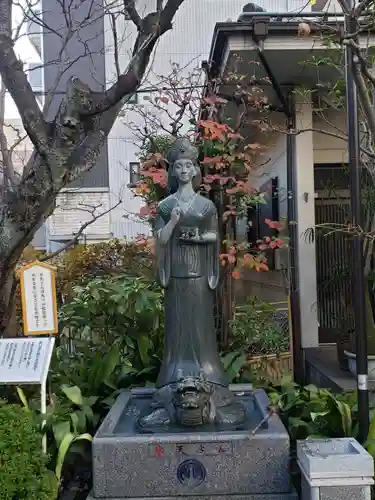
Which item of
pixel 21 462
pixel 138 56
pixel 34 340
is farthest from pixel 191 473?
pixel 138 56

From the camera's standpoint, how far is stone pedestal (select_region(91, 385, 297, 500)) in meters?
3.91

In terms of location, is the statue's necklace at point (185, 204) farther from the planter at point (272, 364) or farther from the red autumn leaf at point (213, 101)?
the planter at point (272, 364)

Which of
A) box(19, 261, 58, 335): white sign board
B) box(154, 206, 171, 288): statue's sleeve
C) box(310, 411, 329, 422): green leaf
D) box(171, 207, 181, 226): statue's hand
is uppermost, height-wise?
box(171, 207, 181, 226): statue's hand

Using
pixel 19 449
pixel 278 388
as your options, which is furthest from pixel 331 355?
pixel 19 449

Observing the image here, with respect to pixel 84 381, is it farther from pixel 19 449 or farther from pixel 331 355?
pixel 331 355

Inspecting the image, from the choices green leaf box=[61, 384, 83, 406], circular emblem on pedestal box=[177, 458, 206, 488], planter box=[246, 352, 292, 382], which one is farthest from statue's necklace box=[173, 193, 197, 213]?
planter box=[246, 352, 292, 382]

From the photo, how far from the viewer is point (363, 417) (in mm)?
4348

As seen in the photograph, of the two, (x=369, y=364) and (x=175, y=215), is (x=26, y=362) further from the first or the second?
(x=369, y=364)

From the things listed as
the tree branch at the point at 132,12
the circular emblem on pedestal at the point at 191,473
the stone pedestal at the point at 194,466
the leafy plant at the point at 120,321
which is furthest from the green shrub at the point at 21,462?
the tree branch at the point at 132,12

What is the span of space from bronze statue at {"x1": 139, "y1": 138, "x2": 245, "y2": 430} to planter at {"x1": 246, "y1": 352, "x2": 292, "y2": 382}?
8.27 ft

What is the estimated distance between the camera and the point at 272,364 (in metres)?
7.56

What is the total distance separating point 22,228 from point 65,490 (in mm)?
2256

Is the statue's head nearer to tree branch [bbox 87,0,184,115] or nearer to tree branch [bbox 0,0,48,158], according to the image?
tree branch [bbox 87,0,184,115]

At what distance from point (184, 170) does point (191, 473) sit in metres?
2.41
